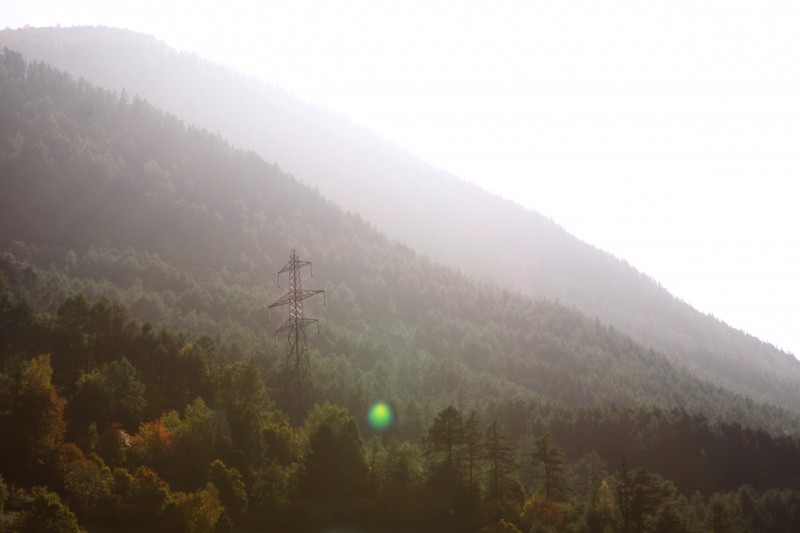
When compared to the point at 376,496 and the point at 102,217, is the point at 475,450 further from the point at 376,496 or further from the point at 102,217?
the point at 102,217

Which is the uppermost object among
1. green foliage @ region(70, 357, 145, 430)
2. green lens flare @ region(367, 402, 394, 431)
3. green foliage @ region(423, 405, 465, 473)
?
green foliage @ region(423, 405, 465, 473)

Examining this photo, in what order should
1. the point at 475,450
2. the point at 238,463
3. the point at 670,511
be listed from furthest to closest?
the point at 475,450
the point at 670,511
the point at 238,463

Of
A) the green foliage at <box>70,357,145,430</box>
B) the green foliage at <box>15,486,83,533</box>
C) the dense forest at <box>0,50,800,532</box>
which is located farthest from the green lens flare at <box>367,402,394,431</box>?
the green foliage at <box>15,486,83,533</box>

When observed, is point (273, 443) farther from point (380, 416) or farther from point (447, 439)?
point (380, 416)

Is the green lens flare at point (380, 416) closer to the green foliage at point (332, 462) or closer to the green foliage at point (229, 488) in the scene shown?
the green foliage at point (332, 462)

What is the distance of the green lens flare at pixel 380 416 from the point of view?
100625mm

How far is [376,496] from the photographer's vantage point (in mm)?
67438

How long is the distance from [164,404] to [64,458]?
24324mm

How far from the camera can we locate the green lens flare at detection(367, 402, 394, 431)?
101 metres

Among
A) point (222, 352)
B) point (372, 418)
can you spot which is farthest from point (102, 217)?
point (372, 418)

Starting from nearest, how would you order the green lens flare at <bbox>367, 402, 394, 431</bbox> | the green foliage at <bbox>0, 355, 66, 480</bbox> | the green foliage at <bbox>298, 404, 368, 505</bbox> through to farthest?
the green foliage at <bbox>0, 355, 66, 480</bbox>, the green foliage at <bbox>298, 404, 368, 505</bbox>, the green lens flare at <bbox>367, 402, 394, 431</bbox>

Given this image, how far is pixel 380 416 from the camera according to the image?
332 feet

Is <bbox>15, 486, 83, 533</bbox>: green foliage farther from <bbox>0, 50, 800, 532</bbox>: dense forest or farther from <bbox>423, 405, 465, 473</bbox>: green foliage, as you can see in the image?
<bbox>423, 405, 465, 473</bbox>: green foliage

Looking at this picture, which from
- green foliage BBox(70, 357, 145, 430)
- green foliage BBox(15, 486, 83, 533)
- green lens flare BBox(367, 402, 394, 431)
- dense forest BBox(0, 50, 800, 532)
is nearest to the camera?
green foliage BBox(15, 486, 83, 533)
